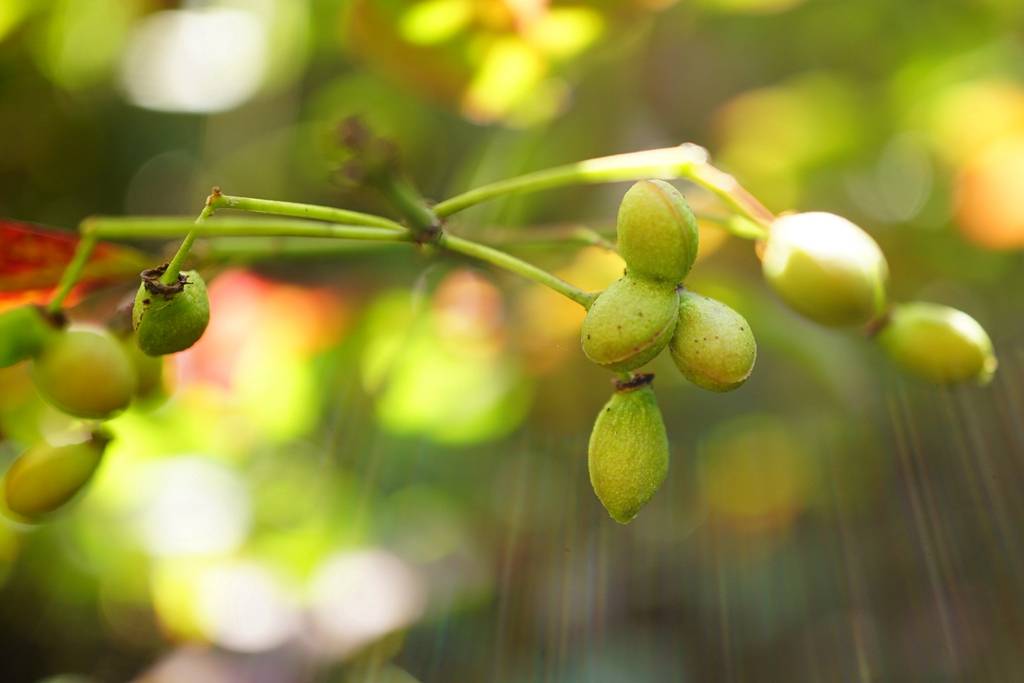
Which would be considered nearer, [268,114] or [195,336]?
[195,336]

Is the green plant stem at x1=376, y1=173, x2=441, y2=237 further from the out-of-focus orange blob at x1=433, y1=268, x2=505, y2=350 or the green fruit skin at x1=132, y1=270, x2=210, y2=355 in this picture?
the out-of-focus orange blob at x1=433, y1=268, x2=505, y2=350

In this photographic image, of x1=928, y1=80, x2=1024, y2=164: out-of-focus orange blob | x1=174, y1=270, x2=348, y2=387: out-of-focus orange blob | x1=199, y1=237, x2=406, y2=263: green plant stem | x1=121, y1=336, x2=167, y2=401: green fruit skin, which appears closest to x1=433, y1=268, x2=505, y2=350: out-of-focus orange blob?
x1=174, y1=270, x2=348, y2=387: out-of-focus orange blob

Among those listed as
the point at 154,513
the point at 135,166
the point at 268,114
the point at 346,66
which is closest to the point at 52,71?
the point at 135,166

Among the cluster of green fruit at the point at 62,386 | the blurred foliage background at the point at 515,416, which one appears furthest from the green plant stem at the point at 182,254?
the blurred foliage background at the point at 515,416

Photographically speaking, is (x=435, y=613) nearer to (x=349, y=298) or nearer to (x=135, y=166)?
(x=349, y=298)

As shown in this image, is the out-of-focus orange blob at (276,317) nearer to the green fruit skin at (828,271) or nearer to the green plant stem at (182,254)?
the green plant stem at (182,254)
